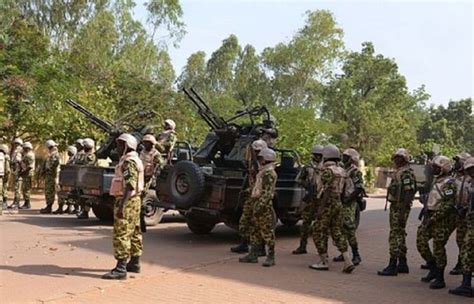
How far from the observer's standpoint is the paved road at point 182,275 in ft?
22.3

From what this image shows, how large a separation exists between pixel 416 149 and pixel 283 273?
37605 millimetres

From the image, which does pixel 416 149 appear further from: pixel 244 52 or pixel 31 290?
pixel 31 290

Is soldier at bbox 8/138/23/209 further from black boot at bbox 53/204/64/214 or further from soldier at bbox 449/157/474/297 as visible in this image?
soldier at bbox 449/157/474/297

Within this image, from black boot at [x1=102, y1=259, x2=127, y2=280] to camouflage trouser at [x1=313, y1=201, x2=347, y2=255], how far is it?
263cm

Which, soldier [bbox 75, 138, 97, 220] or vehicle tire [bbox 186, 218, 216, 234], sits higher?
soldier [bbox 75, 138, 97, 220]

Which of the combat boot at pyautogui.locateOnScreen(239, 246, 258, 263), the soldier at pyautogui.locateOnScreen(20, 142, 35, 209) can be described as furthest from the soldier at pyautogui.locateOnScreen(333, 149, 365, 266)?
the soldier at pyautogui.locateOnScreen(20, 142, 35, 209)

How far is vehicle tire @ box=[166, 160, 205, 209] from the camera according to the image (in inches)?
411

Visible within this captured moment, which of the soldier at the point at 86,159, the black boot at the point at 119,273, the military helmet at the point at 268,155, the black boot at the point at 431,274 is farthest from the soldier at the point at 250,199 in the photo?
the soldier at the point at 86,159

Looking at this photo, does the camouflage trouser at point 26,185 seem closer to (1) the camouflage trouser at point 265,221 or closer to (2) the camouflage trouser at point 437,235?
(1) the camouflage trouser at point 265,221

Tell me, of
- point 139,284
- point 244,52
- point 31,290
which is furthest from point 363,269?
point 244,52

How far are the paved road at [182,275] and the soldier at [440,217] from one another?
37 centimetres

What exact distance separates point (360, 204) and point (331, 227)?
1.68 meters

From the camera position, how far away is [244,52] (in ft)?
194

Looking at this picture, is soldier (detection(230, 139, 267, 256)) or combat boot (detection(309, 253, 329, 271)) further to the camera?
soldier (detection(230, 139, 267, 256))
